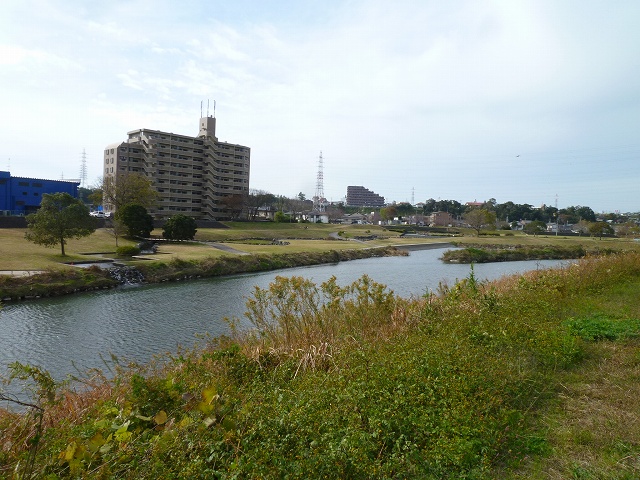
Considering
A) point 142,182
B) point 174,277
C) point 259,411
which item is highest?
point 142,182

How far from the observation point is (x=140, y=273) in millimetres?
27969

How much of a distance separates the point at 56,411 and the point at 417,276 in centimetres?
2646

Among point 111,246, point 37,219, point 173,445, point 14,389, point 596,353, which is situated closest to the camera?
point 173,445

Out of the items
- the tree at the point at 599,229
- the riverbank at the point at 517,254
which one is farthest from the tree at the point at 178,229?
the tree at the point at 599,229

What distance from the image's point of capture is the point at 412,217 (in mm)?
121875

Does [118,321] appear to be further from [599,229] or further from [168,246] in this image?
[599,229]

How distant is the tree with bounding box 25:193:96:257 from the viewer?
2845cm

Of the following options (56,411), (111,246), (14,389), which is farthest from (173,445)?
(111,246)

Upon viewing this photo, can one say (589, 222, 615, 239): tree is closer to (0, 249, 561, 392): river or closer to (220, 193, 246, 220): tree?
(220, 193, 246, 220): tree

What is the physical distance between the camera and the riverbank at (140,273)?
2205 cm

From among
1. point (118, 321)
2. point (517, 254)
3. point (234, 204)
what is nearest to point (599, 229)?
point (517, 254)

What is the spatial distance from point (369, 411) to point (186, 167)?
234ft

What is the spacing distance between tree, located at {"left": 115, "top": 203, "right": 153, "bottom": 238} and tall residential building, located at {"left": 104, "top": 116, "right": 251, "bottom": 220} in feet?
79.4

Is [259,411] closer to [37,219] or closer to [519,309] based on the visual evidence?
[519,309]
